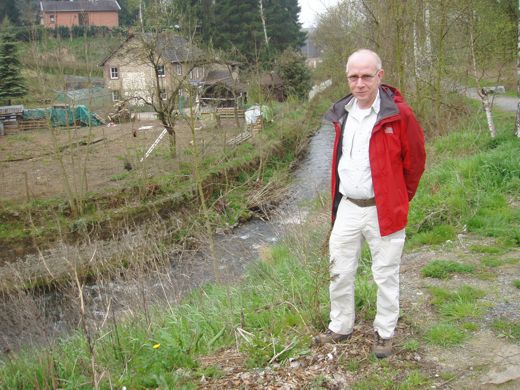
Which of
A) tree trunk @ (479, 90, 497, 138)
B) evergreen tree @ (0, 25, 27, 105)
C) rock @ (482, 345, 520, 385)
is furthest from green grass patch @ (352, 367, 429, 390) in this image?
evergreen tree @ (0, 25, 27, 105)

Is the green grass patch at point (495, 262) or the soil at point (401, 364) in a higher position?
the green grass patch at point (495, 262)

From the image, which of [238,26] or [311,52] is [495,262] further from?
[311,52]

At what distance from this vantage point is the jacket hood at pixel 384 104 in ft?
11.3

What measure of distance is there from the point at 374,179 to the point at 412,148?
1.18ft

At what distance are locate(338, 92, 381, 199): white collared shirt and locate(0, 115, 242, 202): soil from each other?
11764 millimetres

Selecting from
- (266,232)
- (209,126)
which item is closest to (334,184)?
(266,232)

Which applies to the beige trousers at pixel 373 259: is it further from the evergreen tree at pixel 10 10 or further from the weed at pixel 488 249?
the evergreen tree at pixel 10 10

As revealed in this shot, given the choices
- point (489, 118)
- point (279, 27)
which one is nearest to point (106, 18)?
point (279, 27)

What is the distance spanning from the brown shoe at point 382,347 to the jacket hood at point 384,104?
167 centimetres

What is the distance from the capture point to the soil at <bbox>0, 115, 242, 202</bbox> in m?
16.0

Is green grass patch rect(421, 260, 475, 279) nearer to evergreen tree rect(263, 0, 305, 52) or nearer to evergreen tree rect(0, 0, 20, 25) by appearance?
evergreen tree rect(263, 0, 305, 52)

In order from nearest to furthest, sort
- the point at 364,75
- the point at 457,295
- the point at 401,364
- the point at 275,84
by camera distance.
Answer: the point at 364,75 → the point at 401,364 → the point at 457,295 → the point at 275,84

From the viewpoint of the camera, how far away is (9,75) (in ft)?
100

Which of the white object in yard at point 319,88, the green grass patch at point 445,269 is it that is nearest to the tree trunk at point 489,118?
the green grass patch at point 445,269
